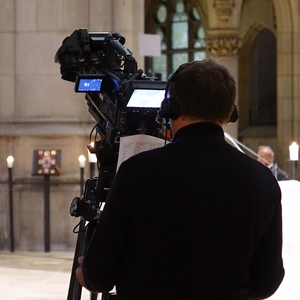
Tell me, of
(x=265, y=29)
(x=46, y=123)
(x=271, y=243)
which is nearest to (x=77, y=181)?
(x=46, y=123)

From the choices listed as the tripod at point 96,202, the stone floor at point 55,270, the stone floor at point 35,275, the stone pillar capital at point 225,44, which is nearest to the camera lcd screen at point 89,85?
the tripod at point 96,202

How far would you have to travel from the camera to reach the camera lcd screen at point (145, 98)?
15.7ft

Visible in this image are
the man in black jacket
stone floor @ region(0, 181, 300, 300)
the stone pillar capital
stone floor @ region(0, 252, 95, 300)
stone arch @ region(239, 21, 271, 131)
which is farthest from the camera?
stone arch @ region(239, 21, 271, 131)

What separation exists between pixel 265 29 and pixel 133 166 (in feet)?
67.5

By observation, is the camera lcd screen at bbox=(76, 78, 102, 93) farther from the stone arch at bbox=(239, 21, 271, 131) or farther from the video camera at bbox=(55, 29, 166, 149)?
the stone arch at bbox=(239, 21, 271, 131)

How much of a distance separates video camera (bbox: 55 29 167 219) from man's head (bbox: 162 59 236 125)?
3.54ft

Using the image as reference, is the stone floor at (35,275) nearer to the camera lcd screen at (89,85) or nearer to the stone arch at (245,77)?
the camera lcd screen at (89,85)

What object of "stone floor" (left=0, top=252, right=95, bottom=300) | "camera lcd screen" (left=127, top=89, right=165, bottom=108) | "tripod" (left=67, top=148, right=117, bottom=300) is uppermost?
"camera lcd screen" (left=127, top=89, right=165, bottom=108)

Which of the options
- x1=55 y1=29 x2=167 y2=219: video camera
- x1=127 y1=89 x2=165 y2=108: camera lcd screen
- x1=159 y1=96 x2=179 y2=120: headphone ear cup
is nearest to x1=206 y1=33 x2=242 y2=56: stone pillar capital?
x1=55 y1=29 x2=167 y2=219: video camera

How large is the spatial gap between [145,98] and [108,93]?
1.34 feet

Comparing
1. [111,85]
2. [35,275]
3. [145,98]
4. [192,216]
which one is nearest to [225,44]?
[35,275]

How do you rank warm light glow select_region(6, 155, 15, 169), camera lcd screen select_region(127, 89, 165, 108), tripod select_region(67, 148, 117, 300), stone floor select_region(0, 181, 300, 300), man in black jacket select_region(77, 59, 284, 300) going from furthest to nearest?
warm light glow select_region(6, 155, 15, 169) → stone floor select_region(0, 181, 300, 300) → tripod select_region(67, 148, 117, 300) → camera lcd screen select_region(127, 89, 165, 108) → man in black jacket select_region(77, 59, 284, 300)

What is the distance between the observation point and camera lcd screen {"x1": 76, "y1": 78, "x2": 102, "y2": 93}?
515 cm

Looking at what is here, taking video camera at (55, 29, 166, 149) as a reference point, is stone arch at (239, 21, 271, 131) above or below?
below
